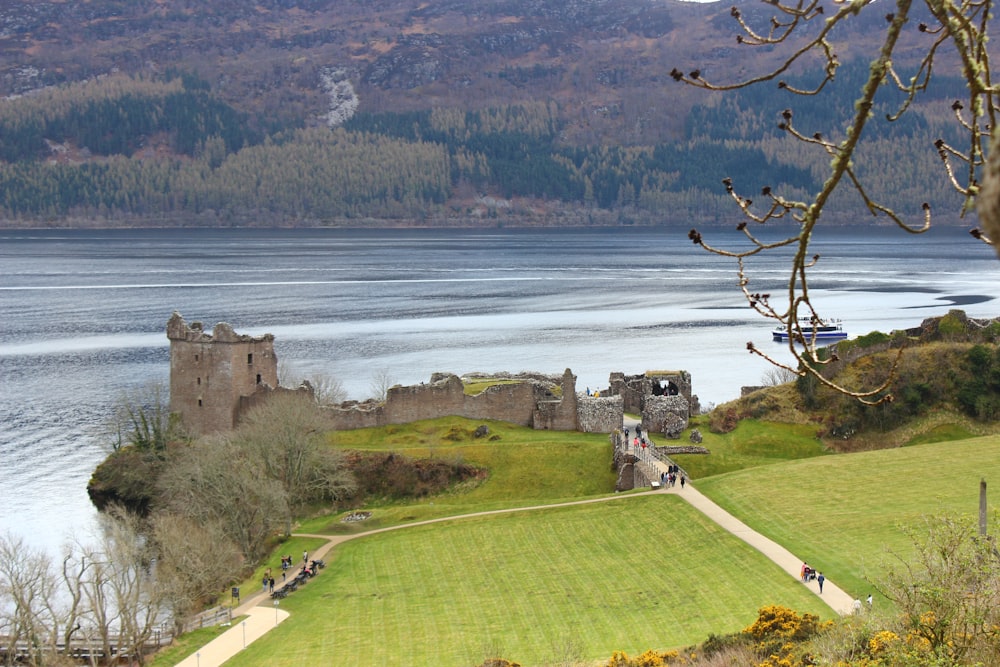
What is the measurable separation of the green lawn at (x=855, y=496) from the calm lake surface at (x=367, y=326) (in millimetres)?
30838

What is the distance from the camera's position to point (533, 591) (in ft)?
133

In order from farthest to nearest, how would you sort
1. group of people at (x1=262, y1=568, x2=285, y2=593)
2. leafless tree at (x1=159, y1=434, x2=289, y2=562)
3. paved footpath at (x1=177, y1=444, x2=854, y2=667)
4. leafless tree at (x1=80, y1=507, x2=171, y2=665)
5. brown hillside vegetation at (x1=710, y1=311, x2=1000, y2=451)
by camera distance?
1. brown hillside vegetation at (x1=710, y1=311, x2=1000, y2=451)
2. leafless tree at (x1=159, y1=434, x2=289, y2=562)
3. group of people at (x1=262, y1=568, x2=285, y2=593)
4. leafless tree at (x1=80, y1=507, x2=171, y2=665)
5. paved footpath at (x1=177, y1=444, x2=854, y2=667)

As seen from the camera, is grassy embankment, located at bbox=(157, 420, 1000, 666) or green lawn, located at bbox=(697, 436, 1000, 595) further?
green lawn, located at bbox=(697, 436, 1000, 595)

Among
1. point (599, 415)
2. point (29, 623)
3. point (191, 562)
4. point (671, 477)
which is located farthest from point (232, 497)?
point (599, 415)

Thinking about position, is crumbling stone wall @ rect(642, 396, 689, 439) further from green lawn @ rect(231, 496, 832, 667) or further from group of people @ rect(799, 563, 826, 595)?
group of people @ rect(799, 563, 826, 595)

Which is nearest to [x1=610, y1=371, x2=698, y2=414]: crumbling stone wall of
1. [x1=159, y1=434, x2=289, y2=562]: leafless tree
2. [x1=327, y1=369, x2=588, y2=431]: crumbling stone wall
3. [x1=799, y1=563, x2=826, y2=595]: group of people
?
[x1=327, y1=369, x2=588, y2=431]: crumbling stone wall

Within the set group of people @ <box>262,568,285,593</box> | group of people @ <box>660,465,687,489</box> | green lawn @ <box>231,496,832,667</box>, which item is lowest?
group of people @ <box>262,568,285,593</box>

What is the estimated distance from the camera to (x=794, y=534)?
42.4 meters

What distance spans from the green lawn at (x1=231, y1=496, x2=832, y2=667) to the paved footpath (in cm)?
49

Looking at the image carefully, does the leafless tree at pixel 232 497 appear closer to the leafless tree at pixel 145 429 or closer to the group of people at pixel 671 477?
the leafless tree at pixel 145 429

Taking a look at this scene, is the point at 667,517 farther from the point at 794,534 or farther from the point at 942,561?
the point at 942,561

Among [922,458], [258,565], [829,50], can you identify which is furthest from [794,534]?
[829,50]

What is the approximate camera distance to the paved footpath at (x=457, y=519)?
36.2 m

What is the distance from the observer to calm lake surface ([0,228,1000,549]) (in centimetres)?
7625
